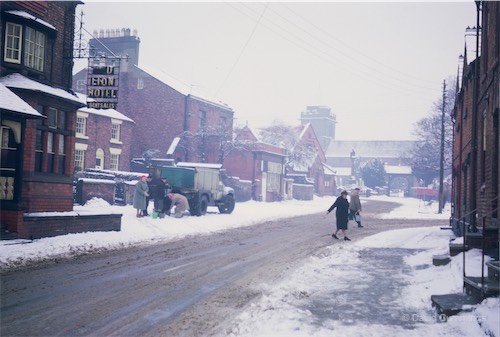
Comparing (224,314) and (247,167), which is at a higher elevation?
(247,167)

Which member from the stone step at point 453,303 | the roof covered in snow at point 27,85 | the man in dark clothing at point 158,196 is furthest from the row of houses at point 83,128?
the stone step at point 453,303

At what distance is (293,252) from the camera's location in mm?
12805

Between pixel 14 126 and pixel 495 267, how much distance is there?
1230 centimetres

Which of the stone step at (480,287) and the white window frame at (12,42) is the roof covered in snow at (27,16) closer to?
the white window frame at (12,42)

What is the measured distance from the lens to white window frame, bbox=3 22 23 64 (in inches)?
561

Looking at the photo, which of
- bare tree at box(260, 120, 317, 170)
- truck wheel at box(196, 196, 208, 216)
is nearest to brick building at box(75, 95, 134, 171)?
truck wheel at box(196, 196, 208, 216)

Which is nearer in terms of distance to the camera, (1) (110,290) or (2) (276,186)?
(1) (110,290)

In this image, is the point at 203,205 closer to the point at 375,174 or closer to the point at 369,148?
the point at 375,174

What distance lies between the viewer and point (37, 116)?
40.3 feet

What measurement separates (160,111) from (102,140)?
774cm

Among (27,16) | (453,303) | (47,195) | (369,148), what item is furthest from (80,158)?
(369,148)

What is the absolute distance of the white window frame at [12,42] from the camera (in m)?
14.2

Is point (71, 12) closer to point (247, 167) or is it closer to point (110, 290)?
point (110, 290)

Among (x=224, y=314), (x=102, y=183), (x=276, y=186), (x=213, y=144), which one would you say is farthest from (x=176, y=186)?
(x=276, y=186)
